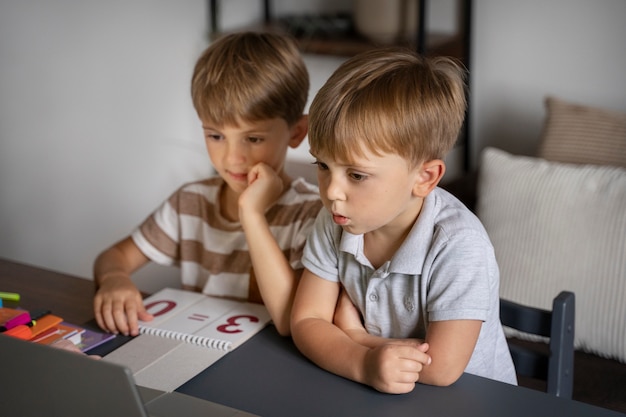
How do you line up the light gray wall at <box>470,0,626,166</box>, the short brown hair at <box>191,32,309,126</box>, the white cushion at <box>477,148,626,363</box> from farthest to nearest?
the light gray wall at <box>470,0,626,166</box> < the white cushion at <box>477,148,626,363</box> < the short brown hair at <box>191,32,309,126</box>

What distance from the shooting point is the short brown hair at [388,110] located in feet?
3.59

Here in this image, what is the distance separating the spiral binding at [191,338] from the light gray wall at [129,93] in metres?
1.61

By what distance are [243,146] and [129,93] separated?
1.65 metres

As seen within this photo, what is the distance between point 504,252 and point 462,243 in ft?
3.66

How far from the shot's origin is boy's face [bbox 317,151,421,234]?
1.10 metres

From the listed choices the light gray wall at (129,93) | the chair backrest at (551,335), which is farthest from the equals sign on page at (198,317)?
the light gray wall at (129,93)

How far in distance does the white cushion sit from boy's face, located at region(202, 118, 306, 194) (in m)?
0.94

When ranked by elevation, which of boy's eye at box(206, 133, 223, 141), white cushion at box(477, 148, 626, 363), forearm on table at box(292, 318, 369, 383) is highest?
boy's eye at box(206, 133, 223, 141)

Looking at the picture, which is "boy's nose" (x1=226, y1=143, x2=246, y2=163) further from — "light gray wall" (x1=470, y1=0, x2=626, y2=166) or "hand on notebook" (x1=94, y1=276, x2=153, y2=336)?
"light gray wall" (x1=470, y1=0, x2=626, y2=166)

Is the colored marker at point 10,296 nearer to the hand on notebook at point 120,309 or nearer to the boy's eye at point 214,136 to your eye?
the hand on notebook at point 120,309

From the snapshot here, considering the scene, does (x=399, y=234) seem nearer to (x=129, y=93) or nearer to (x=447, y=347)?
(x=447, y=347)

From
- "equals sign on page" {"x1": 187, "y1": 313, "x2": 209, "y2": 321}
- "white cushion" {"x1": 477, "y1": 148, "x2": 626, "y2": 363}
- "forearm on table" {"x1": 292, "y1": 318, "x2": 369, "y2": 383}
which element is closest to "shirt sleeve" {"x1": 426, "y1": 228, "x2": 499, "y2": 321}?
"forearm on table" {"x1": 292, "y1": 318, "x2": 369, "y2": 383}

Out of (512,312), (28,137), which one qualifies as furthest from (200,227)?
(28,137)

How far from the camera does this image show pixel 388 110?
43.2 inches
